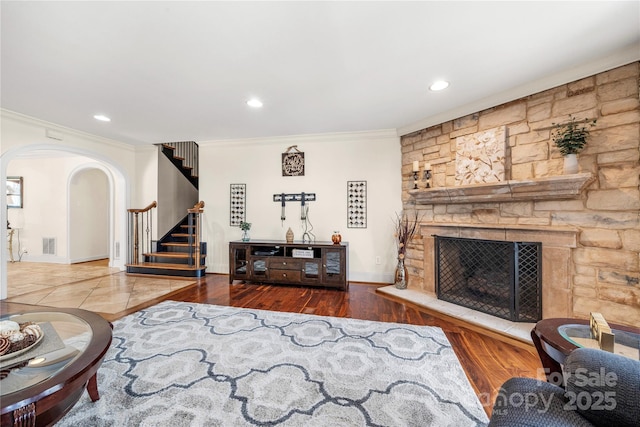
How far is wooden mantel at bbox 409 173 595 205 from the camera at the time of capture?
6.99 feet

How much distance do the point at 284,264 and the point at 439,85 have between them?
118 inches

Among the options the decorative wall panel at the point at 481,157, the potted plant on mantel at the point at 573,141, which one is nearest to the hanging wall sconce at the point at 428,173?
the decorative wall panel at the point at 481,157

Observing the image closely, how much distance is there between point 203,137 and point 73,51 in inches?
93.5

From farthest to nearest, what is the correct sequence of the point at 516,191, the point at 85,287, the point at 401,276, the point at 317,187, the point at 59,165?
the point at 59,165
the point at 317,187
the point at 85,287
the point at 401,276
the point at 516,191

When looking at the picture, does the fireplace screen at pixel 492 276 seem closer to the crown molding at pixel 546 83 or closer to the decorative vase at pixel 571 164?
the decorative vase at pixel 571 164

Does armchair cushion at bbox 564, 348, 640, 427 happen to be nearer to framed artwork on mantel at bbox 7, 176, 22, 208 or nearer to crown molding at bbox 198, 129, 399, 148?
crown molding at bbox 198, 129, 399, 148

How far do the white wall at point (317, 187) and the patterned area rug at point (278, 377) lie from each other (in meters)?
1.77

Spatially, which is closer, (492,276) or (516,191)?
(516,191)

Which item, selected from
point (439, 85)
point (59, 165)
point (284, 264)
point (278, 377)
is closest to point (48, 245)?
point (59, 165)

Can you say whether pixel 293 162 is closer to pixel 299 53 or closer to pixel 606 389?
pixel 299 53

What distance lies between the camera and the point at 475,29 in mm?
1784

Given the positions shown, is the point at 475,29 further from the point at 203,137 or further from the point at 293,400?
the point at 203,137

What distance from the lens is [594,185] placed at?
2131 mm

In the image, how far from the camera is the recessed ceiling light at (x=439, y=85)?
8.24 feet
